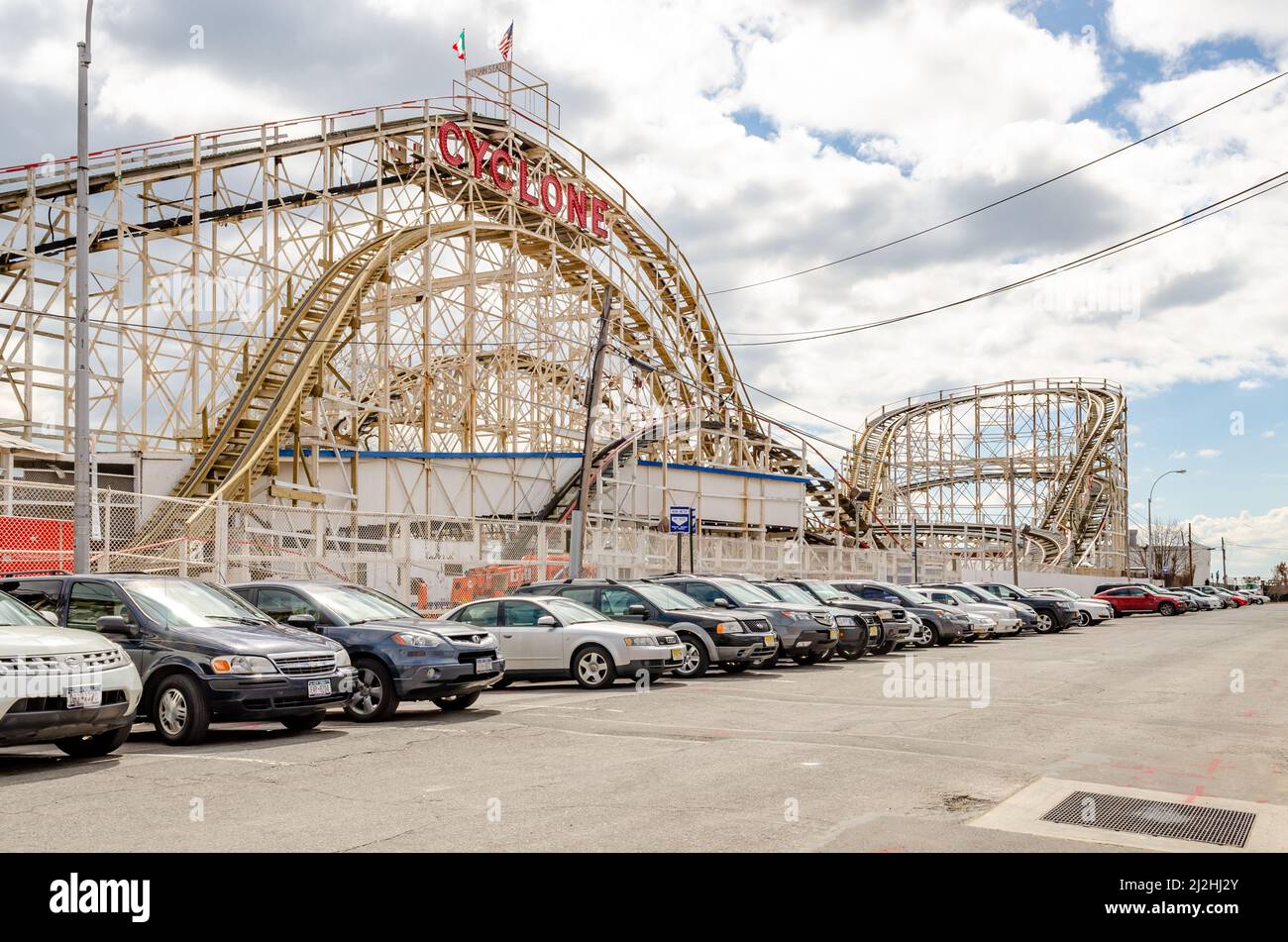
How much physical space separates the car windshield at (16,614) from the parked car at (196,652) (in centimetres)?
65

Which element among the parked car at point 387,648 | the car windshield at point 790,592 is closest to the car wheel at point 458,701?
the parked car at point 387,648

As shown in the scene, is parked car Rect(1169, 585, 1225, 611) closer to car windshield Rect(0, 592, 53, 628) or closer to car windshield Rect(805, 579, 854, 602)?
car windshield Rect(805, 579, 854, 602)

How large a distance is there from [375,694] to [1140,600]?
150 ft

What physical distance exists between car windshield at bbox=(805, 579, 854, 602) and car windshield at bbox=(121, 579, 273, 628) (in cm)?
1402

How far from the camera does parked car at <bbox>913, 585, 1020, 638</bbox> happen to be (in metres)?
29.8

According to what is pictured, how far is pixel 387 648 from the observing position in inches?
509

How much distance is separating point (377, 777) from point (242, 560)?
11458 millimetres

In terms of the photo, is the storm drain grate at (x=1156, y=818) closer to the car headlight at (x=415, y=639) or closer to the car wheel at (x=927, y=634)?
the car headlight at (x=415, y=639)

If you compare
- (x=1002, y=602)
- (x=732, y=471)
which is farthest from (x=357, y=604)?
(x=732, y=471)

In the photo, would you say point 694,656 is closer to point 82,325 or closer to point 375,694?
point 375,694

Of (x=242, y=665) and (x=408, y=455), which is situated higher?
(x=408, y=455)

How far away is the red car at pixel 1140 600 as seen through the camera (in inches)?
2020

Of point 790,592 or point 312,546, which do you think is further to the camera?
point 790,592
